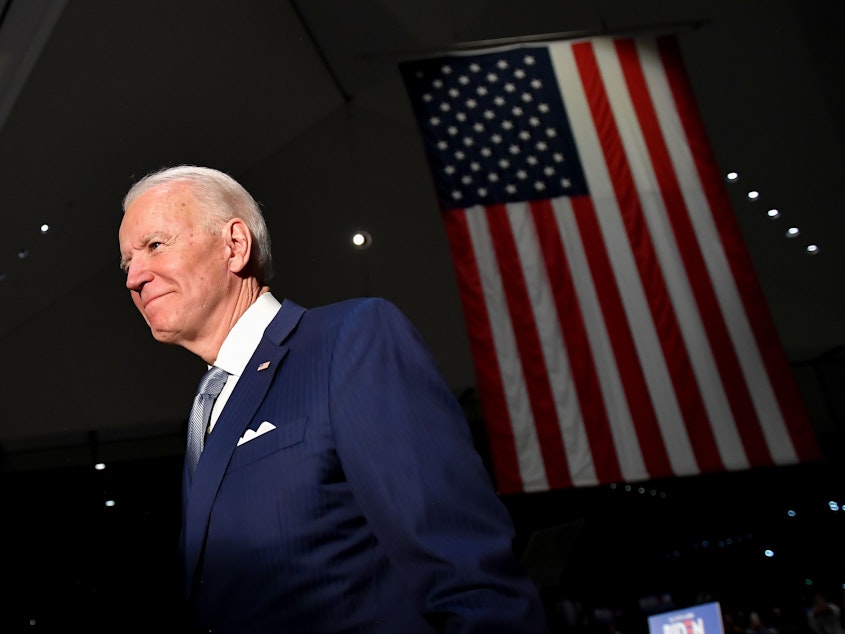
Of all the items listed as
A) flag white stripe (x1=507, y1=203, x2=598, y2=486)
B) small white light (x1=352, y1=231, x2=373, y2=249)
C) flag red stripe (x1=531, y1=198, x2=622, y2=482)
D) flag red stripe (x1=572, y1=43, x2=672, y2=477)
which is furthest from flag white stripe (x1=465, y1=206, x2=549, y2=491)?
small white light (x1=352, y1=231, x2=373, y2=249)

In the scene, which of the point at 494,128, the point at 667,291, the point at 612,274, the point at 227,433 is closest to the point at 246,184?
the point at 494,128

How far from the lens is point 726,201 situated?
209 inches

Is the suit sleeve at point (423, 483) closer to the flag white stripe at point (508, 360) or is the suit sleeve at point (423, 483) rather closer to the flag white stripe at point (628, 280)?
the flag white stripe at point (508, 360)

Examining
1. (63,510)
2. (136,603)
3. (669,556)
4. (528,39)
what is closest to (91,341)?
(63,510)

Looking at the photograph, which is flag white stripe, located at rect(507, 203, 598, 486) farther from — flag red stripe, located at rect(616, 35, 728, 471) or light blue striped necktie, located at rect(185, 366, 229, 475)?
light blue striped necktie, located at rect(185, 366, 229, 475)

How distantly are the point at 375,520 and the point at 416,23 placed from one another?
6.79 meters

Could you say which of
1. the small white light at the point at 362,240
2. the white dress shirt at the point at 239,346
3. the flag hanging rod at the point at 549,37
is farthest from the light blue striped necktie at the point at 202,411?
the small white light at the point at 362,240

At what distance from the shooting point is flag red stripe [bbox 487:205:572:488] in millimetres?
4879

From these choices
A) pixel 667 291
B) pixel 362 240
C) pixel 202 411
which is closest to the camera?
pixel 202 411

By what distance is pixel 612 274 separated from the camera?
16.9ft

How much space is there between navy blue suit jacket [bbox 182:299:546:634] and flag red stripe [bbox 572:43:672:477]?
162 inches

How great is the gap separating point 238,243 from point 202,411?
11.7 inches

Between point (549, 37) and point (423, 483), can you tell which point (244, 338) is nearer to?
point (423, 483)

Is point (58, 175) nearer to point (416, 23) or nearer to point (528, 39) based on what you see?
point (416, 23)
